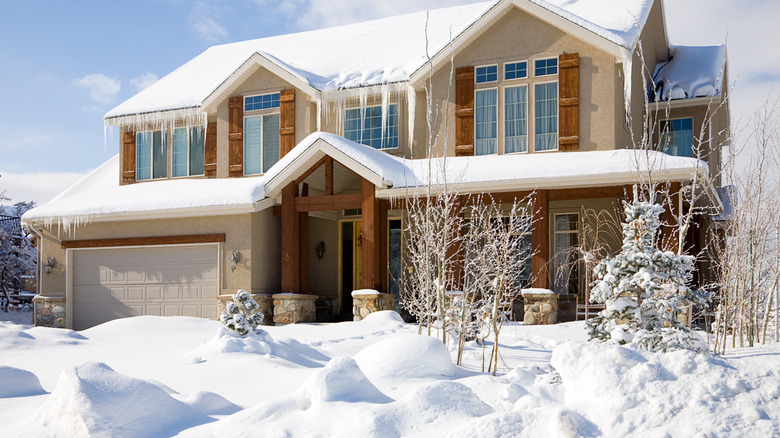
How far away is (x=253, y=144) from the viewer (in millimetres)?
15750

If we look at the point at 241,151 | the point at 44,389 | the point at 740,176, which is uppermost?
the point at 241,151

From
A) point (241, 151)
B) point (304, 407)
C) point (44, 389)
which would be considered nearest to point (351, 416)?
point (304, 407)

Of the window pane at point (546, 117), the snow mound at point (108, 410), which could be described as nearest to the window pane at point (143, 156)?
the window pane at point (546, 117)

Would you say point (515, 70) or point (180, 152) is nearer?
point (515, 70)

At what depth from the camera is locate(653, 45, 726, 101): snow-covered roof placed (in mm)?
14617

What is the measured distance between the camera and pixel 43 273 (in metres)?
15.1

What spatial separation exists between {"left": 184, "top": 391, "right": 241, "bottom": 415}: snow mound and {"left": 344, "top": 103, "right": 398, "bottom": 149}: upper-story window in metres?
9.75

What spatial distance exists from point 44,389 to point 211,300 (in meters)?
7.19

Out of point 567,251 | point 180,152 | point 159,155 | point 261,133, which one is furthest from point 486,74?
point 159,155

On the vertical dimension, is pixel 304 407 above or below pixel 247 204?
below

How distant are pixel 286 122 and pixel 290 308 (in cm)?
434

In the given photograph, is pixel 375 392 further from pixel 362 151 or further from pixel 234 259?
pixel 234 259

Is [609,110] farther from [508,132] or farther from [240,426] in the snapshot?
[240,426]

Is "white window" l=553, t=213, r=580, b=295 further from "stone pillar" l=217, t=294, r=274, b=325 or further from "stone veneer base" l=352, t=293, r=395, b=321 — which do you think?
"stone pillar" l=217, t=294, r=274, b=325
